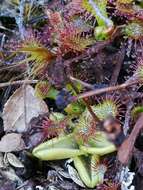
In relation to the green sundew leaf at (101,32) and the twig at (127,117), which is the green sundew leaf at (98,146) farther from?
the green sundew leaf at (101,32)

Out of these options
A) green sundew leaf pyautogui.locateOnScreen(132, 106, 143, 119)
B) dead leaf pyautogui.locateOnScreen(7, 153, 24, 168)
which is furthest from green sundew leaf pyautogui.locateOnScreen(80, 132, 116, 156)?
dead leaf pyautogui.locateOnScreen(7, 153, 24, 168)

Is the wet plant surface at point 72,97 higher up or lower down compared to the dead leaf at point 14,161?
higher up

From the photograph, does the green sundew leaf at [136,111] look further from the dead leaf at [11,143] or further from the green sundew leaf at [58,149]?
the dead leaf at [11,143]

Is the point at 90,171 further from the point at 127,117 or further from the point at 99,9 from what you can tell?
the point at 99,9

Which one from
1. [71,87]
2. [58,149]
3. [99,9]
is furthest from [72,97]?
[99,9]

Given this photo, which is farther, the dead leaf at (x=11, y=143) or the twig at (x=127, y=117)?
the dead leaf at (x=11, y=143)

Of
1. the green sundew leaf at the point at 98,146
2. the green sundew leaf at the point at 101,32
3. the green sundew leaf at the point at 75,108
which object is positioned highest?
the green sundew leaf at the point at 101,32

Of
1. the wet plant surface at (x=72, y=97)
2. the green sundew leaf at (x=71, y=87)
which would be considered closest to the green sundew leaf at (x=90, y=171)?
the wet plant surface at (x=72, y=97)
